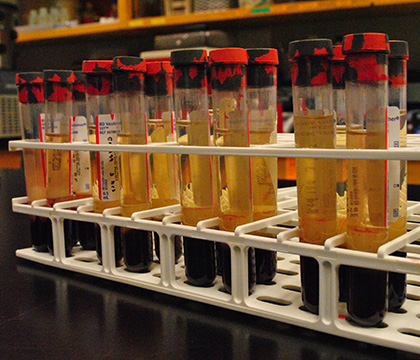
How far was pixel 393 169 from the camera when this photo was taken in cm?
59

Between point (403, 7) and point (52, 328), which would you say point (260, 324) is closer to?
point (52, 328)

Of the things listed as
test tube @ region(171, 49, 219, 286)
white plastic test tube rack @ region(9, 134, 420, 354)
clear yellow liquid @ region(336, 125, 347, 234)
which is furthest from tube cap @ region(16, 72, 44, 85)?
clear yellow liquid @ region(336, 125, 347, 234)

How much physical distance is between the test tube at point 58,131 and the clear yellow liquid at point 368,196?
0.52 meters

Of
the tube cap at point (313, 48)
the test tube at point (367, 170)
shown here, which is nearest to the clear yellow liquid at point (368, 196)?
the test tube at point (367, 170)

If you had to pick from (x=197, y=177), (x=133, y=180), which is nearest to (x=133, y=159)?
(x=133, y=180)

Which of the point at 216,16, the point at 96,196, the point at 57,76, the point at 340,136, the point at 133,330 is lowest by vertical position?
the point at 133,330

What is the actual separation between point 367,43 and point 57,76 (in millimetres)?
564

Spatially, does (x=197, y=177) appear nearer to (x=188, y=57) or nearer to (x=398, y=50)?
(x=188, y=57)

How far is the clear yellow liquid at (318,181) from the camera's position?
0.62 meters

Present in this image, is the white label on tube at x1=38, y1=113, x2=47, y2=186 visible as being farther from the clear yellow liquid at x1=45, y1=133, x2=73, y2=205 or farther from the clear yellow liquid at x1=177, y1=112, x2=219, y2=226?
the clear yellow liquid at x1=177, y1=112, x2=219, y2=226

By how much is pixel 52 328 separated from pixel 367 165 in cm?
41

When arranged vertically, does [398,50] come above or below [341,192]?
above

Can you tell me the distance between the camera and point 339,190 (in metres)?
0.64

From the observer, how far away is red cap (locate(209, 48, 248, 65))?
65cm
